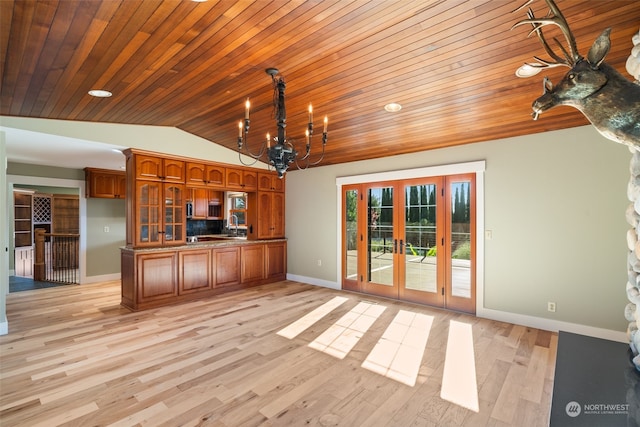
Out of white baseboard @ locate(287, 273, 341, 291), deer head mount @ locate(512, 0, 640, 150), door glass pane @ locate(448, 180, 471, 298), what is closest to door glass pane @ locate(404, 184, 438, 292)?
door glass pane @ locate(448, 180, 471, 298)

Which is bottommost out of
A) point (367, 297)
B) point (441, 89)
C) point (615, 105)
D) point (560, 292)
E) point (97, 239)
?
point (367, 297)

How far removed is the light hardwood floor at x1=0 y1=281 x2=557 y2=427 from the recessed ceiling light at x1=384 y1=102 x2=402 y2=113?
8.76 feet

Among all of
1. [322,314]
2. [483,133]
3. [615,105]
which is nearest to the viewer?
[615,105]

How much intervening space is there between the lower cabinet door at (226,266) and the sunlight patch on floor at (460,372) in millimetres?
3805

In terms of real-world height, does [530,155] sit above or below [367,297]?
above

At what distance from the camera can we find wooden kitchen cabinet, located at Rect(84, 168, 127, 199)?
6.37 metres

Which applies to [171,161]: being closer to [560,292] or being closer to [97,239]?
[97,239]

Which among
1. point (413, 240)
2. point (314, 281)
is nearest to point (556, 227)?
point (413, 240)

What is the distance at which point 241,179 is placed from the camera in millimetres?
6059

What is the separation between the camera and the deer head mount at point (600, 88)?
1.39 metres

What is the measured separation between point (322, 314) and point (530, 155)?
3460mm

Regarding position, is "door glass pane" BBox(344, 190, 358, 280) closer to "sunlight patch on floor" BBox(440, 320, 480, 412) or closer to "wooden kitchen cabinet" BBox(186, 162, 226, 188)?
"sunlight patch on floor" BBox(440, 320, 480, 412)

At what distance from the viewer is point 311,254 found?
636 cm

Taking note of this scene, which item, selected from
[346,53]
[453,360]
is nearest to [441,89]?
[346,53]
